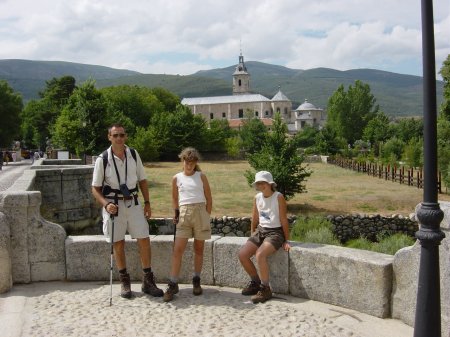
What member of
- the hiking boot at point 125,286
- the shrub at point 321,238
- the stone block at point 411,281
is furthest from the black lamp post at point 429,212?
the shrub at point 321,238

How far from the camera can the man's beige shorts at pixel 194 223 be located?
5.56 m

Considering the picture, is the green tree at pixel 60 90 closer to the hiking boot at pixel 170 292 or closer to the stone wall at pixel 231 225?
the stone wall at pixel 231 225

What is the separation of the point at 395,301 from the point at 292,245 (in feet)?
4.06

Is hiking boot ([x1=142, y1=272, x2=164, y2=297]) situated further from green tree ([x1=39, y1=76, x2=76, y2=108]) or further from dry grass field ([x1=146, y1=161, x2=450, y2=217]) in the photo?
green tree ([x1=39, y1=76, x2=76, y2=108])

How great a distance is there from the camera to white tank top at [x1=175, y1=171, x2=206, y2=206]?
5.61m

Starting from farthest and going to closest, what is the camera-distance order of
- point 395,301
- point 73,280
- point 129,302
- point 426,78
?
point 73,280 < point 129,302 < point 395,301 < point 426,78

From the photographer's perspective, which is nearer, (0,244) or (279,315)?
(279,315)

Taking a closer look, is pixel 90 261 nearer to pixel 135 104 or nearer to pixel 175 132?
pixel 175 132

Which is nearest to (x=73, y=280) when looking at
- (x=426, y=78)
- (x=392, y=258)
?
(x=392, y=258)

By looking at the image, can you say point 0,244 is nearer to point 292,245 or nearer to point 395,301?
point 292,245

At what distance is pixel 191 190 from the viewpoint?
563cm

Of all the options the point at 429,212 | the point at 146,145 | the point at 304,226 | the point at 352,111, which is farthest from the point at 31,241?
the point at 352,111

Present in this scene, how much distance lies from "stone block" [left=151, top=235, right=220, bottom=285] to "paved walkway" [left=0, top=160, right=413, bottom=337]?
0.28m

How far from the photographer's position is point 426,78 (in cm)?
351
